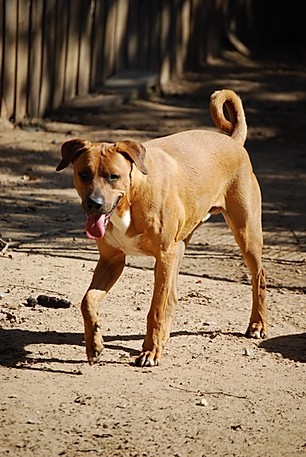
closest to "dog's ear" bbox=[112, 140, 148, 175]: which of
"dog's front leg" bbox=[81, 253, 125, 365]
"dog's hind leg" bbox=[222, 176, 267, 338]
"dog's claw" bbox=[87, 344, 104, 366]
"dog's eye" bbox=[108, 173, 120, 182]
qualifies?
"dog's eye" bbox=[108, 173, 120, 182]

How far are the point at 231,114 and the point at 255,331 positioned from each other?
60.3 inches

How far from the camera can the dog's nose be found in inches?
223

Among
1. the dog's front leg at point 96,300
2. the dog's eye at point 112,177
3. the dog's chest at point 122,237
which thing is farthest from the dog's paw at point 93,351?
the dog's eye at point 112,177

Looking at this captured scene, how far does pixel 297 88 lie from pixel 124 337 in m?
9.90

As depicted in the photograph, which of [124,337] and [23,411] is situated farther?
[124,337]

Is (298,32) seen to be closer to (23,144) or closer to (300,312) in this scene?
(23,144)

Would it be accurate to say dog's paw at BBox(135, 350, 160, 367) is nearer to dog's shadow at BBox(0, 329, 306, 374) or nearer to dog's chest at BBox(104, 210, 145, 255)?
dog's shadow at BBox(0, 329, 306, 374)

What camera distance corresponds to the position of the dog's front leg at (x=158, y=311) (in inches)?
242

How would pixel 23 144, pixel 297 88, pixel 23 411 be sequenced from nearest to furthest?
pixel 23 411 → pixel 23 144 → pixel 297 88

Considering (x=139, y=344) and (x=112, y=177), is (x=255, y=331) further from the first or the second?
(x=112, y=177)

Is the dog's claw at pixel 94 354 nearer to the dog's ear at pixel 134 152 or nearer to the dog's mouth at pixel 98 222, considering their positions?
the dog's mouth at pixel 98 222

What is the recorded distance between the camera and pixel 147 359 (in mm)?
6172

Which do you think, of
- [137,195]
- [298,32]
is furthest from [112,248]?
[298,32]

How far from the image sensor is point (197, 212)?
660 cm
